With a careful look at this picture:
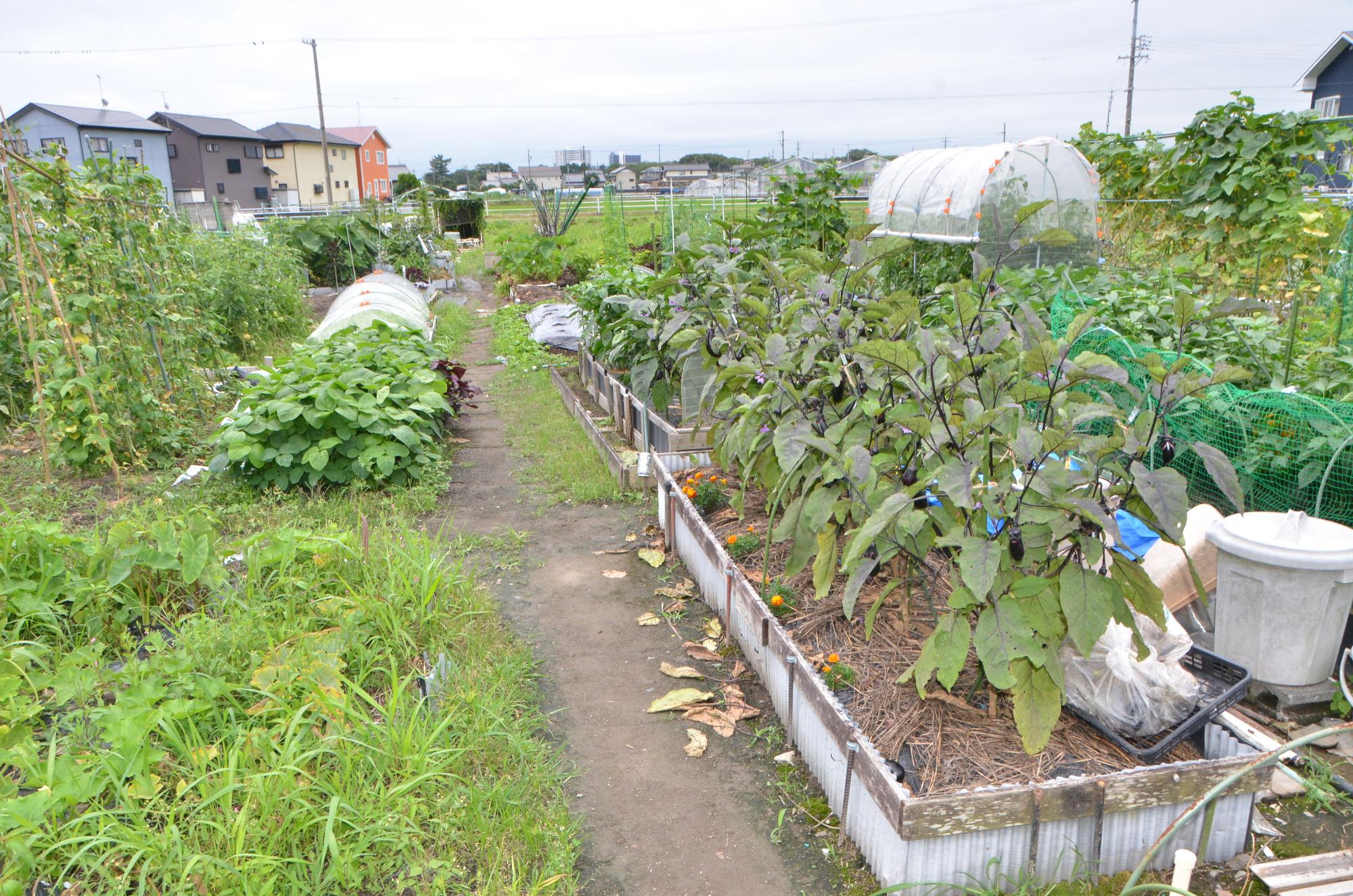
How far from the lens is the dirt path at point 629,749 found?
261 centimetres

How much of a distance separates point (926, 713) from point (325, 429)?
438 cm

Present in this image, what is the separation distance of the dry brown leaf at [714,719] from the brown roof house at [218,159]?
47486 millimetres

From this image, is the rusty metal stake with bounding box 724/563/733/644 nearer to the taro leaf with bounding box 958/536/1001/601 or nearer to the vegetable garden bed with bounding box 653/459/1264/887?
the vegetable garden bed with bounding box 653/459/1264/887

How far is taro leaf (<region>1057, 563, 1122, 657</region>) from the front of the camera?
2295mm

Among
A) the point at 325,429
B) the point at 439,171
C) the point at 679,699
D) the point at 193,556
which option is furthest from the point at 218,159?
the point at 679,699

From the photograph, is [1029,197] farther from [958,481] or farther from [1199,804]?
[1199,804]

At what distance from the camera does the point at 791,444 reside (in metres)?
2.94

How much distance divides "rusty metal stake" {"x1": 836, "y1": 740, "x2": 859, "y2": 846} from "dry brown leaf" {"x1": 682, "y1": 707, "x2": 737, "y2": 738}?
65 centimetres

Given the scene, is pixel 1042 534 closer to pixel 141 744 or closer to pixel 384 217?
pixel 141 744

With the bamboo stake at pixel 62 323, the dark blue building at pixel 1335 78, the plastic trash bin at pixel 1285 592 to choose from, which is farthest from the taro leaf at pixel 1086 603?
the dark blue building at pixel 1335 78

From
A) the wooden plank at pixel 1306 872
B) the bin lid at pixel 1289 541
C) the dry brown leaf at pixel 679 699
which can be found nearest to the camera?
the wooden plank at pixel 1306 872

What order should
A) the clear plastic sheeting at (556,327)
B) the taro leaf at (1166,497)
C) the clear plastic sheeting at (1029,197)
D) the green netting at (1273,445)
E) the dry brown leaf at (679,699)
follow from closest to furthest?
the taro leaf at (1166,497) < the dry brown leaf at (679,699) < the green netting at (1273,445) < the clear plastic sheeting at (1029,197) < the clear plastic sheeting at (556,327)

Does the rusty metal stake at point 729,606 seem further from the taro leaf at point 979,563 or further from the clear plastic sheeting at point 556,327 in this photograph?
the clear plastic sheeting at point 556,327

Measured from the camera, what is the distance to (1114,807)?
2346 mm
